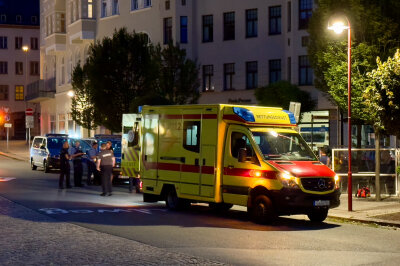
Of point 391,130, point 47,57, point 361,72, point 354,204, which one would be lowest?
point 354,204

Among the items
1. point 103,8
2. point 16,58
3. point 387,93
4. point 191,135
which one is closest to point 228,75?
point 103,8

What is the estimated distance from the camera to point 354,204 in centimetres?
2170

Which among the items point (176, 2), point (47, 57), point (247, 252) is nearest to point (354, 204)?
point (247, 252)

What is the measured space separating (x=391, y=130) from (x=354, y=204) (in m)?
2.45

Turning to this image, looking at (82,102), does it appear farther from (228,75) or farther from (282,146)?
(282,146)

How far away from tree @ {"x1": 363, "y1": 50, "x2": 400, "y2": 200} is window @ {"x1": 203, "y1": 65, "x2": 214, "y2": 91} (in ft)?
89.0

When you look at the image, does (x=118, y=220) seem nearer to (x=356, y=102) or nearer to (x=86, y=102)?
(x=356, y=102)

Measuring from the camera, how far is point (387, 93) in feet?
66.0

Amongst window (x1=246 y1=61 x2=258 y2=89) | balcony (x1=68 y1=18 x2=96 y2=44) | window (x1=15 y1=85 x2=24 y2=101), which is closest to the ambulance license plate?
window (x1=246 y1=61 x2=258 y2=89)

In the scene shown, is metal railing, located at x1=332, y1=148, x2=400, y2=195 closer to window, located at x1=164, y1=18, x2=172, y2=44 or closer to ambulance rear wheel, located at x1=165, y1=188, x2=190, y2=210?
ambulance rear wheel, located at x1=165, y1=188, x2=190, y2=210

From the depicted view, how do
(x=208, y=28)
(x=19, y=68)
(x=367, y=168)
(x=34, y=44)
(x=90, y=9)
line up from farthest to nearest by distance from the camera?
(x=34, y=44)
(x=19, y=68)
(x=90, y=9)
(x=208, y=28)
(x=367, y=168)

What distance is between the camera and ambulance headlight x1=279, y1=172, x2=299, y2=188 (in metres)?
16.9

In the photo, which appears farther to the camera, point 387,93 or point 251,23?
point 251,23

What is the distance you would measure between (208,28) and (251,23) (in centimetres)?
346
